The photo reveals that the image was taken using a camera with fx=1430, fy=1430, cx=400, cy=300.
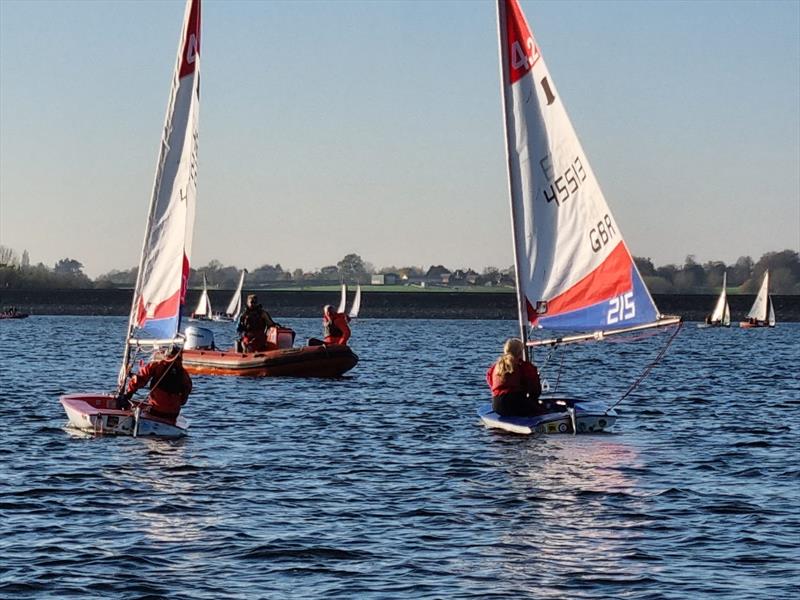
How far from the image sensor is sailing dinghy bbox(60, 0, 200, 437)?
24.0 meters

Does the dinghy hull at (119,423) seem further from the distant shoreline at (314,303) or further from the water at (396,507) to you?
the distant shoreline at (314,303)

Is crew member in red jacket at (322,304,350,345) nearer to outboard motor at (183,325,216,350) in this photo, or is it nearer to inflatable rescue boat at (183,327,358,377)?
inflatable rescue boat at (183,327,358,377)

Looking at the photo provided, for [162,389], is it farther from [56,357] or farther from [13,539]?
[56,357]

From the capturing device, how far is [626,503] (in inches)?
713

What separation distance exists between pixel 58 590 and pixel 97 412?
35.8 feet

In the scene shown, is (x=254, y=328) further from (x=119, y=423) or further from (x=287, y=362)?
(x=119, y=423)

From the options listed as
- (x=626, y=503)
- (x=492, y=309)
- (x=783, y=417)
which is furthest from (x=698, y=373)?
(x=492, y=309)

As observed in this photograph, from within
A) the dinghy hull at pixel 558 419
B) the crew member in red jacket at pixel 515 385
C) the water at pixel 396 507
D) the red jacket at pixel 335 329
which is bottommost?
the water at pixel 396 507

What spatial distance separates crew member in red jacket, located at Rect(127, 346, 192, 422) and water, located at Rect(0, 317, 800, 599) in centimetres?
68

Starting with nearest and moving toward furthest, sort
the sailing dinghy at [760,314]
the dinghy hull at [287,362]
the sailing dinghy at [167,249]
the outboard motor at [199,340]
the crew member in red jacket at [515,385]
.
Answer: the crew member in red jacket at [515,385] → the sailing dinghy at [167,249] → the dinghy hull at [287,362] → the outboard motor at [199,340] → the sailing dinghy at [760,314]

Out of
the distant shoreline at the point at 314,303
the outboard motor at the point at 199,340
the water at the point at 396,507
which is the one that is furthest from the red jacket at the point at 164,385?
the distant shoreline at the point at 314,303

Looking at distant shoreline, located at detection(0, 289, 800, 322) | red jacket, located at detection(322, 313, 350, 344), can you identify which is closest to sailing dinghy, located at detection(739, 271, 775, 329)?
distant shoreline, located at detection(0, 289, 800, 322)

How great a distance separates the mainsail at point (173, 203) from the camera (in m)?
24.5

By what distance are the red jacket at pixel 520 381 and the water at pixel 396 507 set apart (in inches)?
35.6
